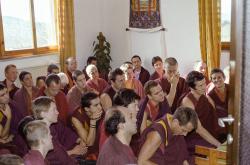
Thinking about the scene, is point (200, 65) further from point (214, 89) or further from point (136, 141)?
point (136, 141)

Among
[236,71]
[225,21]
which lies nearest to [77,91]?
[225,21]

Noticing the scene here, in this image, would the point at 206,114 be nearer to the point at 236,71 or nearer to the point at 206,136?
the point at 206,136

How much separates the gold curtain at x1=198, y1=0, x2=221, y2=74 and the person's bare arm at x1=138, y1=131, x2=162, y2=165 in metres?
3.58

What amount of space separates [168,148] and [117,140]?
510mm

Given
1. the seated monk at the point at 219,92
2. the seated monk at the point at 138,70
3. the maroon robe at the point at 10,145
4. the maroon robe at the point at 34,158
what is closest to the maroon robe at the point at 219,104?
the seated monk at the point at 219,92

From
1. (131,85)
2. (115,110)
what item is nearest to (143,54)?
(131,85)

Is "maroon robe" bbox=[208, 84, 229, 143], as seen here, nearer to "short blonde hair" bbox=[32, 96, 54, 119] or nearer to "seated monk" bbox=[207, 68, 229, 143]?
"seated monk" bbox=[207, 68, 229, 143]

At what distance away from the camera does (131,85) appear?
16.0ft

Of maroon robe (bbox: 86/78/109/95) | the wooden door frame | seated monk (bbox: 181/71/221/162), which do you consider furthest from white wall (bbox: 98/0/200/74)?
the wooden door frame

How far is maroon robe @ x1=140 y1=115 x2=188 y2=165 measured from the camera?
8.12 feet

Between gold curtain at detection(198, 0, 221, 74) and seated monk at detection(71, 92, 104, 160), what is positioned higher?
gold curtain at detection(198, 0, 221, 74)

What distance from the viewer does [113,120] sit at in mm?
2371

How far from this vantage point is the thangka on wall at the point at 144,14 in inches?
257

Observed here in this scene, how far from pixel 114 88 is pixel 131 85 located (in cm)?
62
